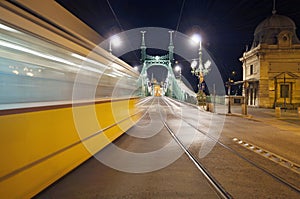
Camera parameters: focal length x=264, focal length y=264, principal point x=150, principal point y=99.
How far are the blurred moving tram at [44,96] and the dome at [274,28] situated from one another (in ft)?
109

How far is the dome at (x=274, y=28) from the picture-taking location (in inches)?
1364

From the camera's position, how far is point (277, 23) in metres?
35.5

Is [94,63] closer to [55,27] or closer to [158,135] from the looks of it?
[55,27]

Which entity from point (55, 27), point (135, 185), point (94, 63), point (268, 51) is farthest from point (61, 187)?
point (268, 51)

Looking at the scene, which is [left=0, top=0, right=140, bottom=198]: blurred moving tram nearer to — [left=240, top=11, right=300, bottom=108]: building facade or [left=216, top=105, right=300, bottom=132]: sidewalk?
[left=216, top=105, right=300, bottom=132]: sidewalk

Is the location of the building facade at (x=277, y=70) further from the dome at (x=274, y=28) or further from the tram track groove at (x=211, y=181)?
the tram track groove at (x=211, y=181)

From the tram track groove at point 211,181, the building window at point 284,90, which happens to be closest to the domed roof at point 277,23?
the building window at point 284,90

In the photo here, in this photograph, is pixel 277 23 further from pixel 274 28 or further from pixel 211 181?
pixel 211 181

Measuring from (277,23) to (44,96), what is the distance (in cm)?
3748

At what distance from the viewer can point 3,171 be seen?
342 cm

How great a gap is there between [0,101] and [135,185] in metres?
2.68

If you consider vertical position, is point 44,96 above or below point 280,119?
above

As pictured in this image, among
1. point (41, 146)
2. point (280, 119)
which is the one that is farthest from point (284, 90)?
point (41, 146)

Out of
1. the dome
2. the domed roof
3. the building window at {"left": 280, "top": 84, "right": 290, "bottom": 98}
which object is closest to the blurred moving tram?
the building window at {"left": 280, "top": 84, "right": 290, "bottom": 98}
